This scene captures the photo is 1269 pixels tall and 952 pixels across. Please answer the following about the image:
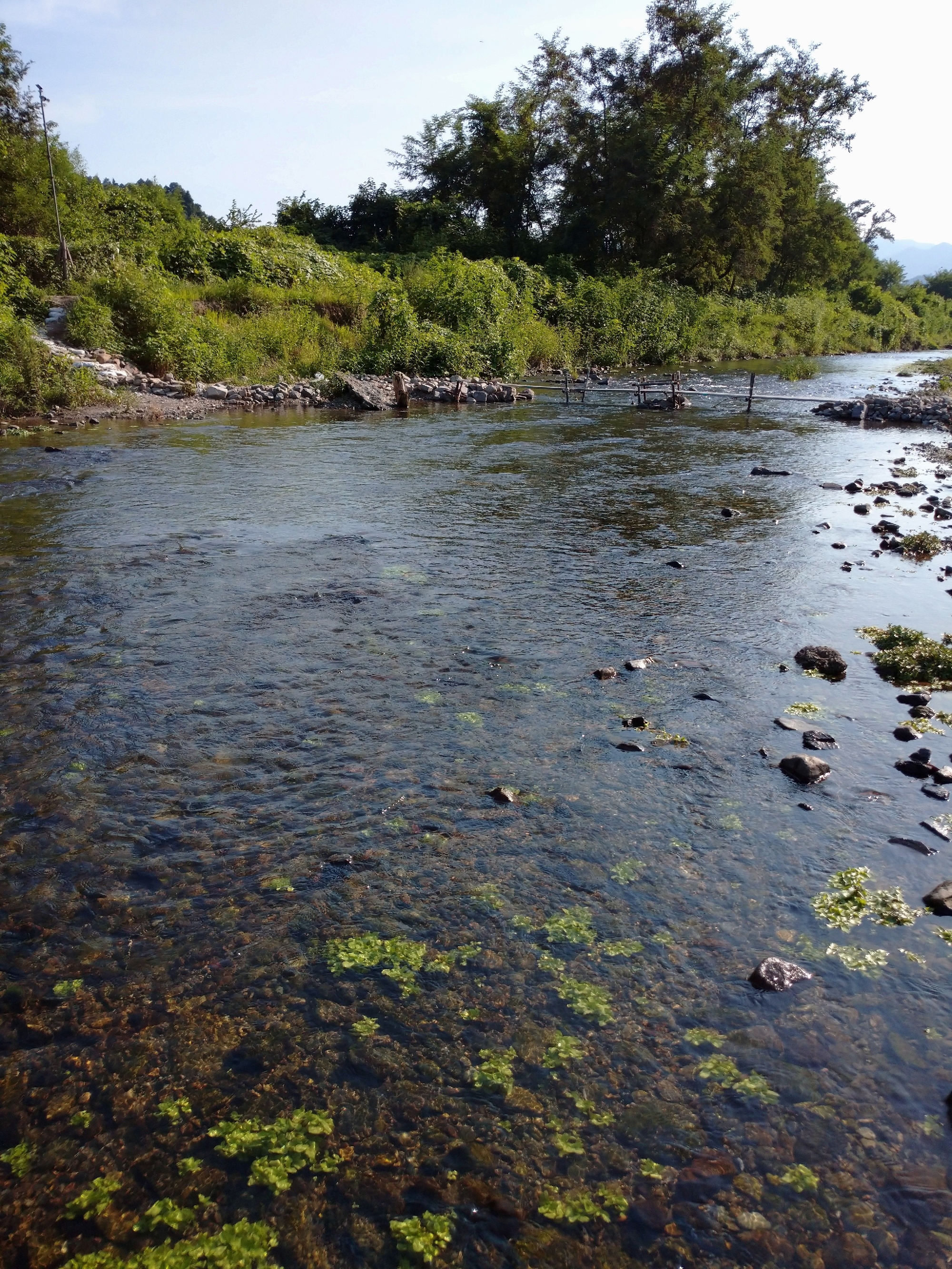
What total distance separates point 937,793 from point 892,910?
1.37m

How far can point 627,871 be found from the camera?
4.67 m

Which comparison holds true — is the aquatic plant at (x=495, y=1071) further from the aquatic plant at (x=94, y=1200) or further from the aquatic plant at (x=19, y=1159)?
the aquatic plant at (x=19, y=1159)

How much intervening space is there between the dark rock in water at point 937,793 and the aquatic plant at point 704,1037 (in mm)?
2704

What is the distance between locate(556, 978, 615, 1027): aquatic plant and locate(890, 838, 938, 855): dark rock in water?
7.36 ft

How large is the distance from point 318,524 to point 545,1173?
10.2 m

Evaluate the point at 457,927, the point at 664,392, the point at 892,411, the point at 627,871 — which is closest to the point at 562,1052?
the point at 457,927

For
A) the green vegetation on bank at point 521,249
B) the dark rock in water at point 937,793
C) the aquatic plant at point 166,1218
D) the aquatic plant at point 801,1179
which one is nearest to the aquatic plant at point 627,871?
the aquatic plant at point 801,1179

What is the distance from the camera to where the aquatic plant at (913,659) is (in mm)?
7164

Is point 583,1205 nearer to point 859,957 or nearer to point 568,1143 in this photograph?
point 568,1143

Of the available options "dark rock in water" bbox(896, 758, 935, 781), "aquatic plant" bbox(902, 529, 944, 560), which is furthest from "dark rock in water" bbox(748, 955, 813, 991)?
"aquatic plant" bbox(902, 529, 944, 560)

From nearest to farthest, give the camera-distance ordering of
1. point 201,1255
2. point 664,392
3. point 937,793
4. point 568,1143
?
1. point 201,1255
2. point 568,1143
3. point 937,793
4. point 664,392

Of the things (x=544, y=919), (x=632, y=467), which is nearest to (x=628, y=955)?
(x=544, y=919)

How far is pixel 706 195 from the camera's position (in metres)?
49.2

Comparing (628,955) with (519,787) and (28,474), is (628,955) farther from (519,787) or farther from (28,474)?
(28,474)
